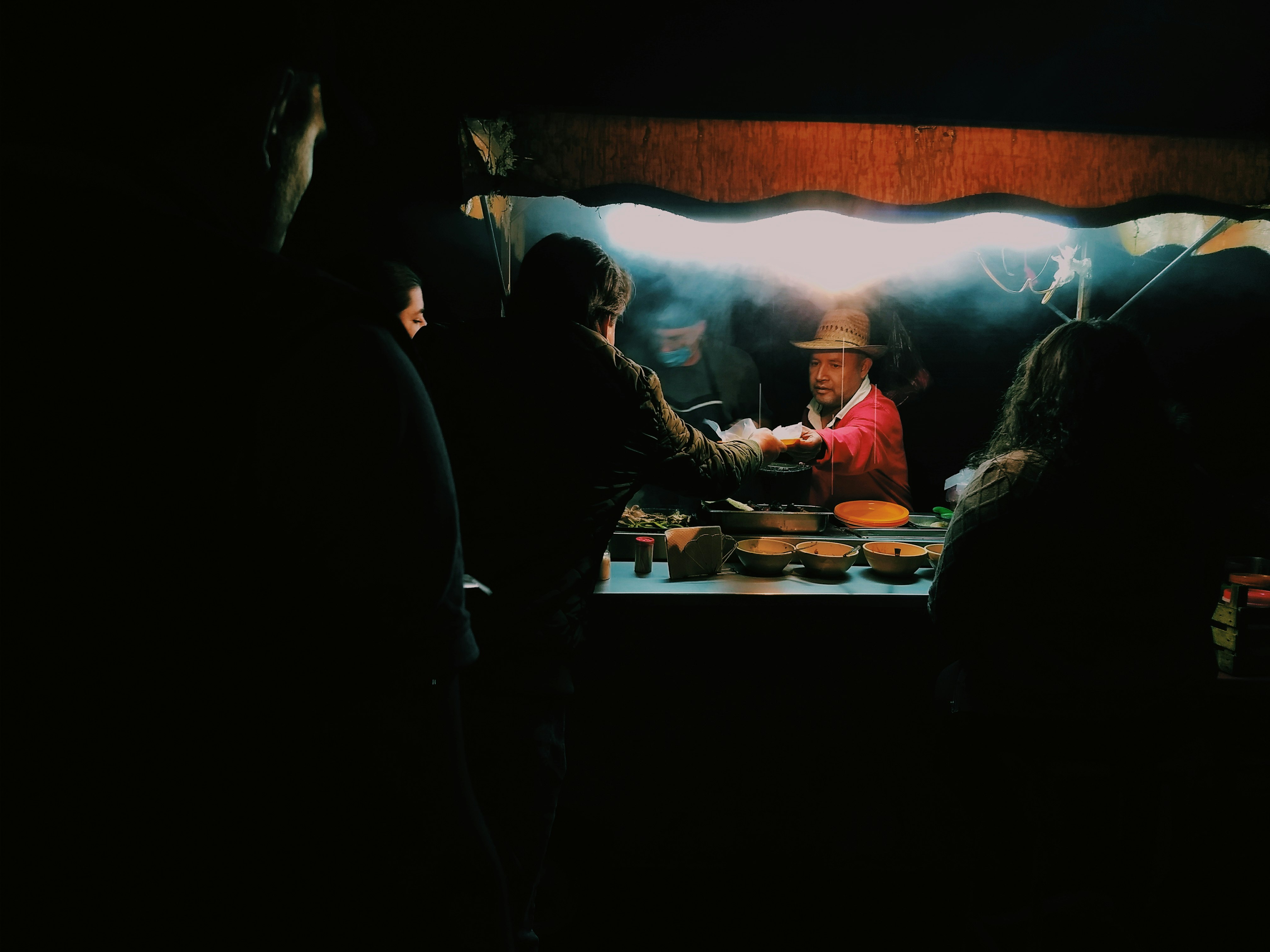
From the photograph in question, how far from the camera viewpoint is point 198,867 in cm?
63

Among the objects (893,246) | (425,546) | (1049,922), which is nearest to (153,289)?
(425,546)

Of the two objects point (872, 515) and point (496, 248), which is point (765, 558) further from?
point (496, 248)

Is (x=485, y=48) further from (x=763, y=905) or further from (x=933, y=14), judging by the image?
(x=763, y=905)

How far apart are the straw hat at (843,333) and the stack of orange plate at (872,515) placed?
1.60m

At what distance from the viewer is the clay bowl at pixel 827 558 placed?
9.81 feet

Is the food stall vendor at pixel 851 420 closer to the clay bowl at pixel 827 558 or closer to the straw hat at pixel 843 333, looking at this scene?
the straw hat at pixel 843 333

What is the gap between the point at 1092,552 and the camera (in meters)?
1.98

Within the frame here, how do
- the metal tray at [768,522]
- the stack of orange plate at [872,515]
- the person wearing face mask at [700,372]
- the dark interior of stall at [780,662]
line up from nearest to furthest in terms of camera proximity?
1. the dark interior of stall at [780,662]
2. the metal tray at [768,522]
3. the stack of orange plate at [872,515]
4. the person wearing face mask at [700,372]

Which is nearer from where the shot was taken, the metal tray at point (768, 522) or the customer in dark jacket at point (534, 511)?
the customer in dark jacket at point (534, 511)

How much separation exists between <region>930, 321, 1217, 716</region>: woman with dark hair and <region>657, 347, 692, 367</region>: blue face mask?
3243mm

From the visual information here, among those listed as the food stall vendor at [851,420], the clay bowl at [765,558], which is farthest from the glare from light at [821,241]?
the clay bowl at [765,558]

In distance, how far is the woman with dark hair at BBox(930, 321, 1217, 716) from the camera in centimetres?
198

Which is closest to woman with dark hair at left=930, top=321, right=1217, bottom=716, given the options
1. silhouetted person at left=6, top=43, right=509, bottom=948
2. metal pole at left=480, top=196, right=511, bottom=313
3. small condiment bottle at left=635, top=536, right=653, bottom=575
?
small condiment bottle at left=635, top=536, right=653, bottom=575

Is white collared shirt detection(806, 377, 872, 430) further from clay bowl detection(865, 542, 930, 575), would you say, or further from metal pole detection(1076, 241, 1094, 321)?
clay bowl detection(865, 542, 930, 575)
